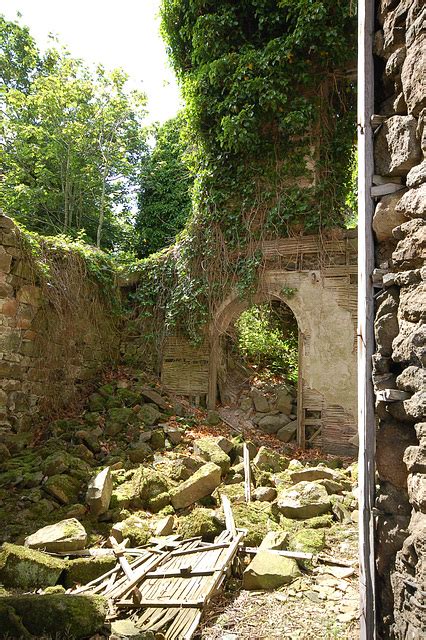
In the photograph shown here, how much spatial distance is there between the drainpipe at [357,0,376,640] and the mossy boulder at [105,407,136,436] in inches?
209

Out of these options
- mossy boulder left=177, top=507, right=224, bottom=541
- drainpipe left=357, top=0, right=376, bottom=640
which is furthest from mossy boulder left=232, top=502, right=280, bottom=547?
drainpipe left=357, top=0, right=376, bottom=640

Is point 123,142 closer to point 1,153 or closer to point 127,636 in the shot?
point 1,153

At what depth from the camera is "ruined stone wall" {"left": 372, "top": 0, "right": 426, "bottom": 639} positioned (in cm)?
223

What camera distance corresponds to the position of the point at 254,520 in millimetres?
4793

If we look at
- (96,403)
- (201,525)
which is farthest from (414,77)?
(96,403)

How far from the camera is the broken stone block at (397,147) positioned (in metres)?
2.39

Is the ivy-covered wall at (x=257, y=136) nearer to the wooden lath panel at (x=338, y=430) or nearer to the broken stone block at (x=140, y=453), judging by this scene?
the wooden lath panel at (x=338, y=430)

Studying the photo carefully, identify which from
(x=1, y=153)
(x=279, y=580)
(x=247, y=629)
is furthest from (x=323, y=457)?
(x=1, y=153)

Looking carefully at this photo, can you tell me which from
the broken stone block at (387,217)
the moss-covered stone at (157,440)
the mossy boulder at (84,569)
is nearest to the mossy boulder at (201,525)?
the mossy boulder at (84,569)

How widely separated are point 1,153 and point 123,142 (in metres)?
3.98

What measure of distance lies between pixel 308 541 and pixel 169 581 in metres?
1.36

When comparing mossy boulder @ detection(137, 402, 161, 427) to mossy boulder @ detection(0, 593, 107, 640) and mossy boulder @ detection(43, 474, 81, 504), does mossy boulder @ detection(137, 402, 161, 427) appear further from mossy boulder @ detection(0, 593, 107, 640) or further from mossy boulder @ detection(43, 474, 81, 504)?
mossy boulder @ detection(0, 593, 107, 640)

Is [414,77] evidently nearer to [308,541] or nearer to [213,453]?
[308,541]

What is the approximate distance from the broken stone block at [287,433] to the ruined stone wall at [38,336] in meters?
3.65
